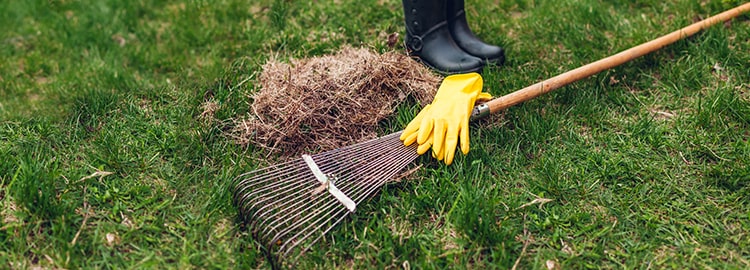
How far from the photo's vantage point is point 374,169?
262cm

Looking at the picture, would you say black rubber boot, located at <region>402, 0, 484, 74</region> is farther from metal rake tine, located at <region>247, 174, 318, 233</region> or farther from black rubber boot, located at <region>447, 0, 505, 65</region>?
metal rake tine, located at <region>247, 174, 318, 233</region>

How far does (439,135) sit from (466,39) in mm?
921

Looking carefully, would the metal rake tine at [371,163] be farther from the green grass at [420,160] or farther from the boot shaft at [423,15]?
the boot shaft at [423,15]

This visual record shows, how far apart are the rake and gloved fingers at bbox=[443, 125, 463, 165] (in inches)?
5.4

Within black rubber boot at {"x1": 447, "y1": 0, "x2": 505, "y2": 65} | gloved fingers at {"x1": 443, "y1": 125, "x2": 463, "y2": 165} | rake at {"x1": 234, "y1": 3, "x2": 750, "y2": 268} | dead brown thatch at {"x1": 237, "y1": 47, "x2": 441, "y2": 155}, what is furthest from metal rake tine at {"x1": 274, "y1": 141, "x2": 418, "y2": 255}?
black rubber boot at {"x1": 447, "y1": 0, "x2": 505, "y2": 65}

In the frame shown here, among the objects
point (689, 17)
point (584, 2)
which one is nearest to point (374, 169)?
point (584, 2)

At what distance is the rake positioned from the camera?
2381 millimetres

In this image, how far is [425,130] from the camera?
8.82ft

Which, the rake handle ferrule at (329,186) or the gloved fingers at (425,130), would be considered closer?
the rake handle ferrule at (329,186)

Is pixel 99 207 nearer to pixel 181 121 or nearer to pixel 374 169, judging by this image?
pixel 181 121

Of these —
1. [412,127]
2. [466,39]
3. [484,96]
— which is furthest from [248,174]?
[466,39]

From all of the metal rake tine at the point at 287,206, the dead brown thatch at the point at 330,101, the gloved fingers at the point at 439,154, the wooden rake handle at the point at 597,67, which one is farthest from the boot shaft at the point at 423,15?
the metal rake tine at the point at 287,206

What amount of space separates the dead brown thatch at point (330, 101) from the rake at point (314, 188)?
0.50ft

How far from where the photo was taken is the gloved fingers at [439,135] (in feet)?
8.73
